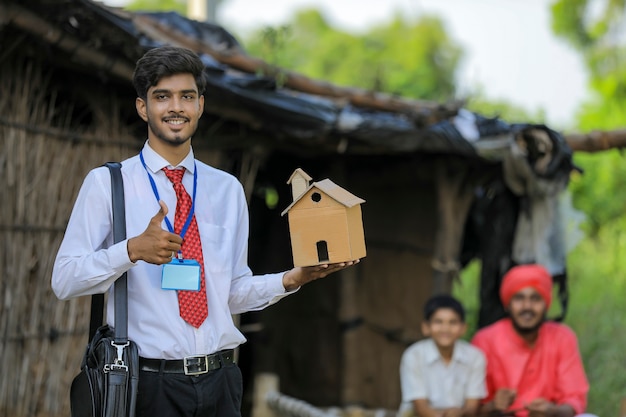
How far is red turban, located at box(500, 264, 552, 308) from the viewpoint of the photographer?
584 cm

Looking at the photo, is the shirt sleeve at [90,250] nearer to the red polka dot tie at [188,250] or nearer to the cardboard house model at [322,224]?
the red polka dot tie at [188,250]

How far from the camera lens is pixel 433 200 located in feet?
25.2

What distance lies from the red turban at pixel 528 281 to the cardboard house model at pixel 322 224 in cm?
316

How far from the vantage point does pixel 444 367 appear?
5785 millimetres

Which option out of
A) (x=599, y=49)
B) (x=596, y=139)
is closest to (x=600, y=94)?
(x=599, y=49)

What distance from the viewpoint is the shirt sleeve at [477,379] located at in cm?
569

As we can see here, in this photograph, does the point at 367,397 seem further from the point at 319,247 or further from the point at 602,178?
the point at 602,178

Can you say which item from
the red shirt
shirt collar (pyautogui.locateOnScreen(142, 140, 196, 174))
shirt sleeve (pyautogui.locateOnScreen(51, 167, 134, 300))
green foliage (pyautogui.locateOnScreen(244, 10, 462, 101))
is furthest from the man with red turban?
green foliage (pyautogui.locateOnScreen(244, 10, 462, 101))

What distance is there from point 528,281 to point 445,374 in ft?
2.47

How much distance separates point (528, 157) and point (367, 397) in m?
2.47

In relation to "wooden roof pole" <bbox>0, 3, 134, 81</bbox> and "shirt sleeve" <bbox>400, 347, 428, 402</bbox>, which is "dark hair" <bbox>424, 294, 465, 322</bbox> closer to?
"shirt sleeve" <bbox>400, 347, 428, 402</bbox>

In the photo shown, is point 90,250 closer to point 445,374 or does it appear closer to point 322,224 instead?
point 322,224

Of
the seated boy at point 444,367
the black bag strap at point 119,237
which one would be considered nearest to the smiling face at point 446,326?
the seated boy at point 444,367

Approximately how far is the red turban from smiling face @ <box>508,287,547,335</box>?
3 cm
